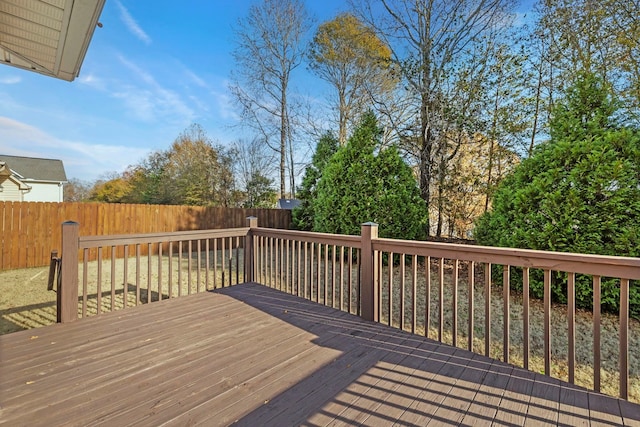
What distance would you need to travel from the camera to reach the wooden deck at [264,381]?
156 centimetres

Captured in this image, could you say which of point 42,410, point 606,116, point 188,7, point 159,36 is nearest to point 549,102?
point 606,116

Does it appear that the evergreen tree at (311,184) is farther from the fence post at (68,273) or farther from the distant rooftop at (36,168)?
the distant rooftop at (36,168)

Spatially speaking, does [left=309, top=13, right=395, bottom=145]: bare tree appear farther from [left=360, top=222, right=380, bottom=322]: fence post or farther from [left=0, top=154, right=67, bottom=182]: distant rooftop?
[left=0, top=154, right=67, bottom=182]: distant rooftop

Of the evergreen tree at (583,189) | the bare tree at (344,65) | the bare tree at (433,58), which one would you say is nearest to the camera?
the evergreen tree at (583,189)

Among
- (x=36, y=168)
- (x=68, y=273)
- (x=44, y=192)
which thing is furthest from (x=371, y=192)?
(x=36, y=168)

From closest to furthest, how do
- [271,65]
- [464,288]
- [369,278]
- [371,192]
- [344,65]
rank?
1. [369,278]
2. [464,288]
3. [371,192]
4. [344,65]
5. [271,65]

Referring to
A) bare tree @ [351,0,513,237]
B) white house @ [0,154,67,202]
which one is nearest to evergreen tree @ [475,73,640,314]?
bare tree @ [351,0,513,237]

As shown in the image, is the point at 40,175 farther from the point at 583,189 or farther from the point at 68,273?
the point at 583,189

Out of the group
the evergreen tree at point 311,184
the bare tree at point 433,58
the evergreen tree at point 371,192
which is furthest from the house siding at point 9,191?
the bare tree at point 433,58

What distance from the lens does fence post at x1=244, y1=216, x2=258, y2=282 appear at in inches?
172

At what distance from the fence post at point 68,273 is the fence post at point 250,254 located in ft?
6.62

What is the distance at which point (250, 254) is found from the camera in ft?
14.6

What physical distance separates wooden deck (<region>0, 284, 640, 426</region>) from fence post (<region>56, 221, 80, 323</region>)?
0.48 feet

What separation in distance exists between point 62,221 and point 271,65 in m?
9.44
